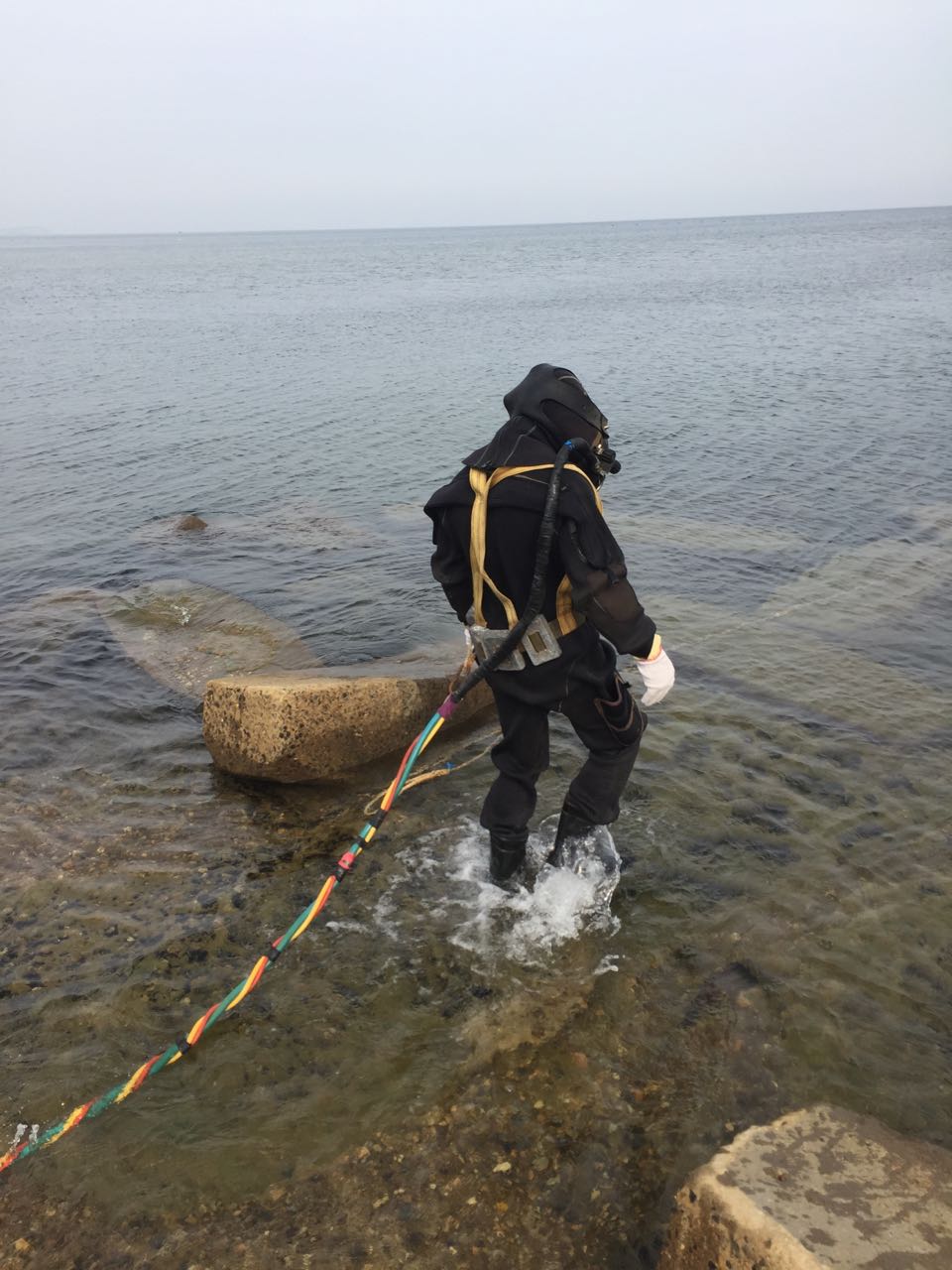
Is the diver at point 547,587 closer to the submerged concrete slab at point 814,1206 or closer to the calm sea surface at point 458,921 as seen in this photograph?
the calm sea surface at point 458,921

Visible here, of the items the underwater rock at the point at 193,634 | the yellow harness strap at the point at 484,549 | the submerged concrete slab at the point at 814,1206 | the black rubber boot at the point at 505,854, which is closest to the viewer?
the submerged concrete slab at the point at 814,1206

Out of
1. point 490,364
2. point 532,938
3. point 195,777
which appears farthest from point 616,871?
point 490,364

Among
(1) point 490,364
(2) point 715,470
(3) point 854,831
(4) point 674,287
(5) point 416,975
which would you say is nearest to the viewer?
(5) point 416,975

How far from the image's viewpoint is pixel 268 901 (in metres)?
4.95

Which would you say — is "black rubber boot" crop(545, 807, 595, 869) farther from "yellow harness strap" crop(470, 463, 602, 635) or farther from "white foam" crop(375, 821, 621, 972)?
"yellow harness strap" crop(470, 463, 602, 635)

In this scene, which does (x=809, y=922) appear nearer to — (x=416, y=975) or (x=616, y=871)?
(x=616, y=871)

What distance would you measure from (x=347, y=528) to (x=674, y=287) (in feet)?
155

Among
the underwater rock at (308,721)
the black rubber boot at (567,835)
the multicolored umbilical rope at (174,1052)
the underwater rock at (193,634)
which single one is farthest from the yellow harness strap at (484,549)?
the underwater rock at (193,634)

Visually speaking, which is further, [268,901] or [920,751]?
[920,751]

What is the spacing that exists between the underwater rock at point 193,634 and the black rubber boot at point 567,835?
13.0 ft

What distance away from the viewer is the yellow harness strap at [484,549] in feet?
12.5

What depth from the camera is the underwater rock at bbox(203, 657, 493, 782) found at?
611 centimetres

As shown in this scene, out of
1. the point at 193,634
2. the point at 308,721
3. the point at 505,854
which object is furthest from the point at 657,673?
the point at 193,634

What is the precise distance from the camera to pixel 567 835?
490 cm
